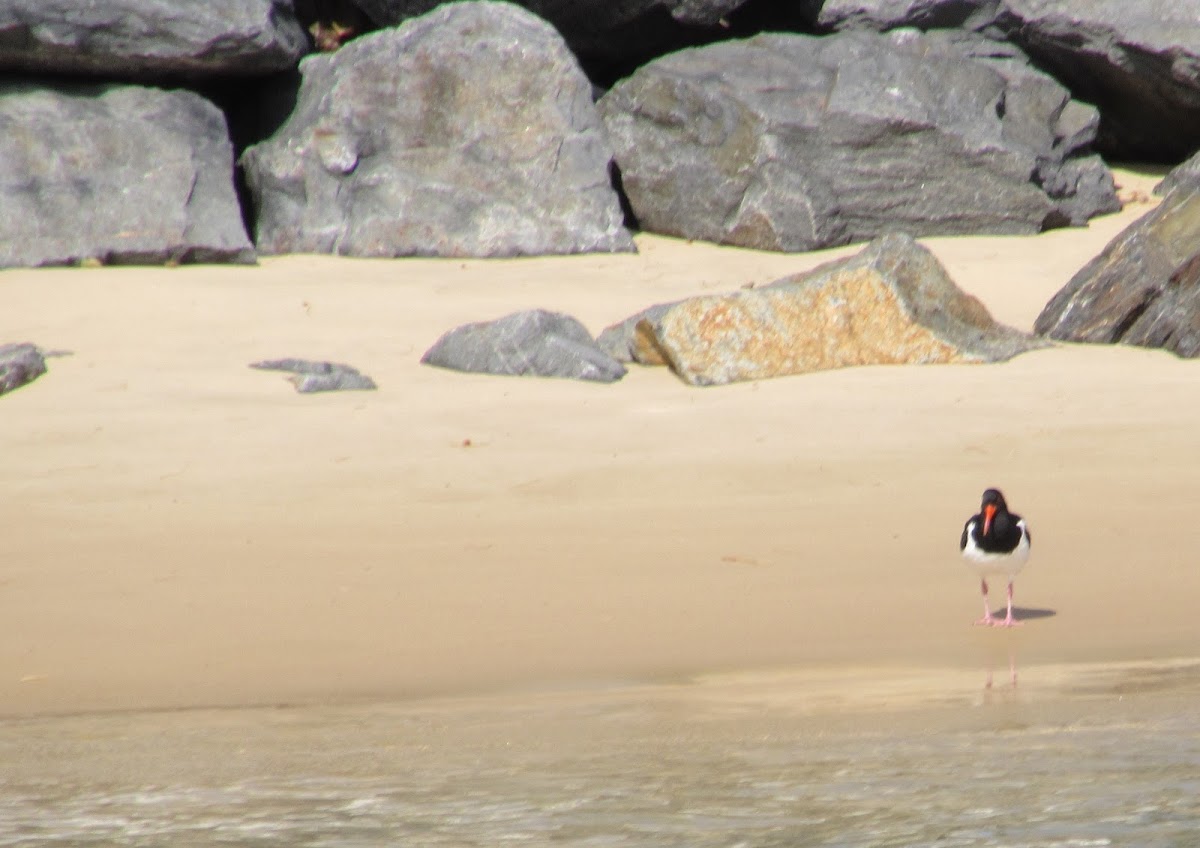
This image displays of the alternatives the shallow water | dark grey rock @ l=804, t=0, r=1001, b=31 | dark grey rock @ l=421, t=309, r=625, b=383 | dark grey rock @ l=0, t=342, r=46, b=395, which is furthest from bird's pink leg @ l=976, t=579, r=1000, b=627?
dark grey rock @ l=804, t=0, r=1001, b=31

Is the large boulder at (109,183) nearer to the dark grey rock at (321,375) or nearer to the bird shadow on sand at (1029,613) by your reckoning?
the dark grey rock at (321,375)

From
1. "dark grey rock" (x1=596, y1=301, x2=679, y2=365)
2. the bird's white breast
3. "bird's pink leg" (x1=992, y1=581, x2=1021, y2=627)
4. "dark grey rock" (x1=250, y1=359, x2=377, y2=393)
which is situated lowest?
"bird's pink leg" (x1=992, y1=581, x2=1021, y2=627)

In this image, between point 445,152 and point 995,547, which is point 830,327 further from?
point 445,152

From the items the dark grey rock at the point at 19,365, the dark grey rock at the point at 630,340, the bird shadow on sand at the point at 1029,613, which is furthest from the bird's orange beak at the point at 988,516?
the dark grey rock at the point at 19,365

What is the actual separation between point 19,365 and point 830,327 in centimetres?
448

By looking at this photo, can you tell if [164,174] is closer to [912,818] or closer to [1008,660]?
[1008,660]

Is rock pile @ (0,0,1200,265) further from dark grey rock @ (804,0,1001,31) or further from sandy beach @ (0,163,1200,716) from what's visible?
sandy beach @ (0,163,1200,716)

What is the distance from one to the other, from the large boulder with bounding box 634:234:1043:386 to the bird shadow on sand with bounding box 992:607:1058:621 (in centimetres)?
370

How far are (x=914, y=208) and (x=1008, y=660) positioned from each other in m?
8.72

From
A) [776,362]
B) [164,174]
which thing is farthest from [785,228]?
[164,174]

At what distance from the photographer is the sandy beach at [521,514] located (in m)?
5.65

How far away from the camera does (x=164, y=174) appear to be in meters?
12.9

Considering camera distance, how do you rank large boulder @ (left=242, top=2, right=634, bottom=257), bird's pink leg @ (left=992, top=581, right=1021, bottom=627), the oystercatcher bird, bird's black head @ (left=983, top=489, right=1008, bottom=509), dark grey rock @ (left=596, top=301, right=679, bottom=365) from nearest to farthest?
1. bird's pink leg @ (left=992, top=581, right=1021, bottom=627)
2. the oystercatcher bird
3. bird's black head @ (left=983, top=489, right=1008, bottom=509)
4. dark grey rock @ (left=596, top=301, right=679, bottom=365)
5. large boulder @ (left=242, top=2, right=634, bottom=257)

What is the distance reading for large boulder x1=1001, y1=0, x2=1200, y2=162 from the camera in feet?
48.0
